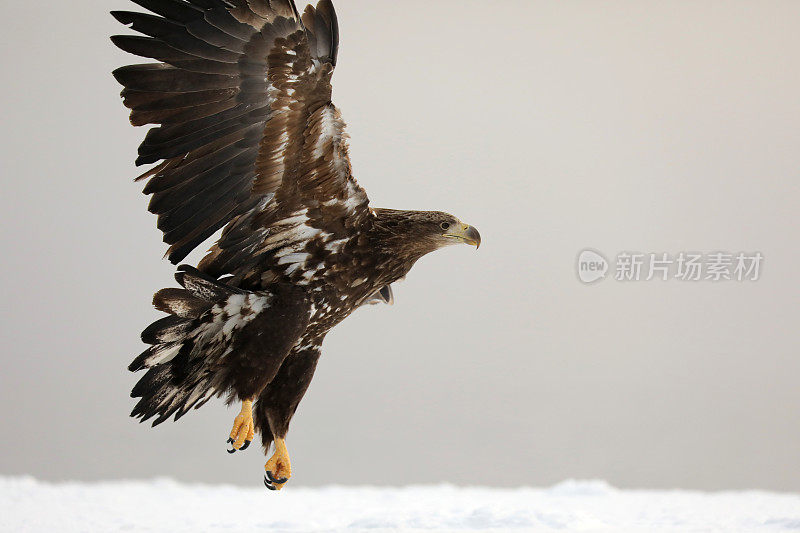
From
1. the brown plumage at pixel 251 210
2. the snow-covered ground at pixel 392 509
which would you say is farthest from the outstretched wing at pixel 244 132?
the snow-covered ground at pixel 392 509

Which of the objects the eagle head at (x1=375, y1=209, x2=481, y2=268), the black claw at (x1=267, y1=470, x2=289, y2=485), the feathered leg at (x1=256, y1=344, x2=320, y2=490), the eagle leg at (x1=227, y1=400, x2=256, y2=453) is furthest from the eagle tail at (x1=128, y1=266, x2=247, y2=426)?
the eagle head at (x1=375, y1=209, x2=481, y2=268)

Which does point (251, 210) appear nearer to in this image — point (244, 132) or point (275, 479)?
point (244, 132)

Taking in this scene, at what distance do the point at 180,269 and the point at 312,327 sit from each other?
0.47 m

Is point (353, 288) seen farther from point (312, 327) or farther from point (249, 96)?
point (249, 96)

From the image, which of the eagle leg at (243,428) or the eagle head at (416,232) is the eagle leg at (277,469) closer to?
the eagle leg at (243,428)

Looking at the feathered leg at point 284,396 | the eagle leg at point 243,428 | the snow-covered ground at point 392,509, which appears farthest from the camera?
the snow-covered ground at point 392,509

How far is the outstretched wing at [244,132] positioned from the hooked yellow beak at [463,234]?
11.4 inches

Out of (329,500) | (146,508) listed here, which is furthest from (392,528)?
(146,508)

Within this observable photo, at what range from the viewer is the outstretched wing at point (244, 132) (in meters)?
2.45

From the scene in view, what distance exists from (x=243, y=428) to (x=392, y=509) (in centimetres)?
216

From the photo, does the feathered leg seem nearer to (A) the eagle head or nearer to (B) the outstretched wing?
(B) the outstretched wing

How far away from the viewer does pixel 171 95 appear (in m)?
2.52

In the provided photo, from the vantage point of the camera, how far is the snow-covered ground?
4172 millimetres

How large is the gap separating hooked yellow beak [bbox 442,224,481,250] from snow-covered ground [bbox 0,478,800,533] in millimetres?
1865
